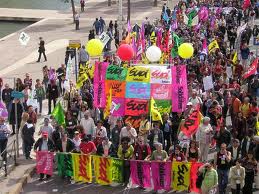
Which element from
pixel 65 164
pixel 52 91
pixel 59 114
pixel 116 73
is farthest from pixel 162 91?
pixel 52 91

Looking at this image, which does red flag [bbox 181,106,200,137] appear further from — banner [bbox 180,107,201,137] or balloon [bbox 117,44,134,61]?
balloon [bbox 117,44,134,61]

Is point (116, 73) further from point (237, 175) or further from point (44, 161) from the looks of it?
point (237, 175)

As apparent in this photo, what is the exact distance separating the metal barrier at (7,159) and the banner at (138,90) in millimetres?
3595

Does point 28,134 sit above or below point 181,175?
above

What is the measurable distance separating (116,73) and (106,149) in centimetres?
349

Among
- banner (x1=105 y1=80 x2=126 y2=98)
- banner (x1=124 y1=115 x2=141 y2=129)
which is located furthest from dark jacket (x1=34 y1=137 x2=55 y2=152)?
banner (x1=105 y1=80 x2=126 y2=98)

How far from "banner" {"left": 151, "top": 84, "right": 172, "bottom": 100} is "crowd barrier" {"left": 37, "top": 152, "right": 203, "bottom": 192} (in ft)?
11.0

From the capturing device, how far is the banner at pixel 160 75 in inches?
706

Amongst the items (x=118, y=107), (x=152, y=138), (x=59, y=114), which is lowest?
(x=152, y=138)

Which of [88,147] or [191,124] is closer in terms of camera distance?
[88,147]

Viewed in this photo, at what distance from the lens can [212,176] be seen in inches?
529

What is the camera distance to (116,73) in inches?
718

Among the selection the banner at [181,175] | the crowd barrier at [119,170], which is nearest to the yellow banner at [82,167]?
the crowd barrier at [119,170]

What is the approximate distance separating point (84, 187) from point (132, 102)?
3.32 m
